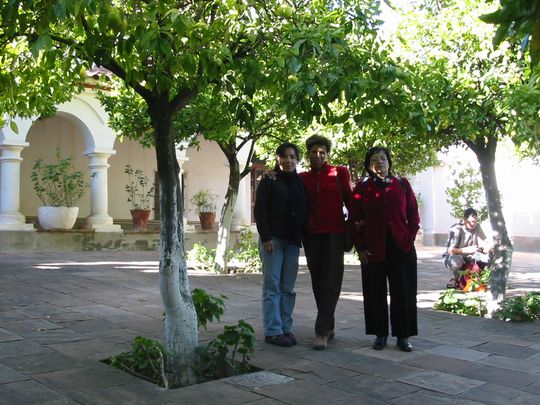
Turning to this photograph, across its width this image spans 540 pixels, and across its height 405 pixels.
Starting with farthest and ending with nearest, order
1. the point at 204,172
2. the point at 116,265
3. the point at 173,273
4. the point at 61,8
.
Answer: the point at 204,172
the point at 116,265
the point at 173,273
the point at 61,8

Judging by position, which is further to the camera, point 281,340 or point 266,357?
point 281,340

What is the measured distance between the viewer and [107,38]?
3688mm

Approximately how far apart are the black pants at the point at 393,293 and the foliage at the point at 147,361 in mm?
1847

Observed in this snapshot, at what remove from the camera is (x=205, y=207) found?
16797 millimetres

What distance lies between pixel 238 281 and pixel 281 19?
5.76 metres

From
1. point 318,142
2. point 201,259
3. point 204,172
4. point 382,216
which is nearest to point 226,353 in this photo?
point 382,216

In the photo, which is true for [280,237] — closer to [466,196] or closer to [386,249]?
[386,249]

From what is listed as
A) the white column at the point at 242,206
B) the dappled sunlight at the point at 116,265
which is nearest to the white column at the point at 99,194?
the dappled sunlight at the point at 116,265

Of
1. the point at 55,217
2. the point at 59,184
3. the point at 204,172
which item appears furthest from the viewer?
the point at 204,172

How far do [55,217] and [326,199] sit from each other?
31.0 ft

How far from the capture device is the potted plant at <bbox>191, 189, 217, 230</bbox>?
16.3 m

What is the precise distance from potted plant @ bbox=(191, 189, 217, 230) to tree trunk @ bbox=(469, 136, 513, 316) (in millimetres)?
10107

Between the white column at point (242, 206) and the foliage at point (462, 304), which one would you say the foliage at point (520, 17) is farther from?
the white column at point (242, 206)

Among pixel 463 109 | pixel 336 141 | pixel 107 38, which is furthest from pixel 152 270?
pixel 107 38
